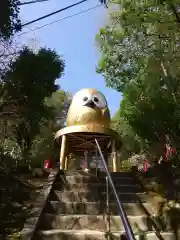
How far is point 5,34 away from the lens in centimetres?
686

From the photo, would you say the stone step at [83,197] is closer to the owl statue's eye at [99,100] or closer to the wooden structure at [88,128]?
the wooden structure at [88,128]

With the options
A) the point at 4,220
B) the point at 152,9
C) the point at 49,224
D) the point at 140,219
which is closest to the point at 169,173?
the point at 140,219

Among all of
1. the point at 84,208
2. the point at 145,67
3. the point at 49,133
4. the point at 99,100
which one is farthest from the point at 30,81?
the point at 49,133

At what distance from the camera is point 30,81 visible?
898cm

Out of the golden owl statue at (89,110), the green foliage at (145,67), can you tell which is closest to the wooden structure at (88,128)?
the golden owl statue at (89,110)

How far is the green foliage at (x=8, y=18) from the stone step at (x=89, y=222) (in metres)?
3.69

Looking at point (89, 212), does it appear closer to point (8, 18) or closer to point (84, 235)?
point (84, 235)

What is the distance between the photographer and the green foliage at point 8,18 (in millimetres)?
6262

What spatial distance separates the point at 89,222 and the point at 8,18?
13.7 ft

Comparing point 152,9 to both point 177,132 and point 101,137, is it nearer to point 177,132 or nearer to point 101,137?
point 101,137

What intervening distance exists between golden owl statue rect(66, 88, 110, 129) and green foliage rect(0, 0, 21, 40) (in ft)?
17.6

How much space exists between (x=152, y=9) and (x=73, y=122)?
4.78 metres

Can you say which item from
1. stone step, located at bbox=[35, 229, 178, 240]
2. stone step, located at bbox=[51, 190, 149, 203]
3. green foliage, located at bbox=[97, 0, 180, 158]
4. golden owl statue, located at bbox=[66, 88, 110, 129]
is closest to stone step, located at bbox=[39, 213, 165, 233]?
stone step, located at bbox=[35, 229, 178, 240]

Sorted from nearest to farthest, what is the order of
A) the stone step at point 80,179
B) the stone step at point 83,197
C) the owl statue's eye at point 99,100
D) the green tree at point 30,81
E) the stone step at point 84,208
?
the stone step at point 84,208, the stone step at point 83,197, the stone step at point 80,179, the green tree at point 30,81, the owl statue's eye at point 99,100
